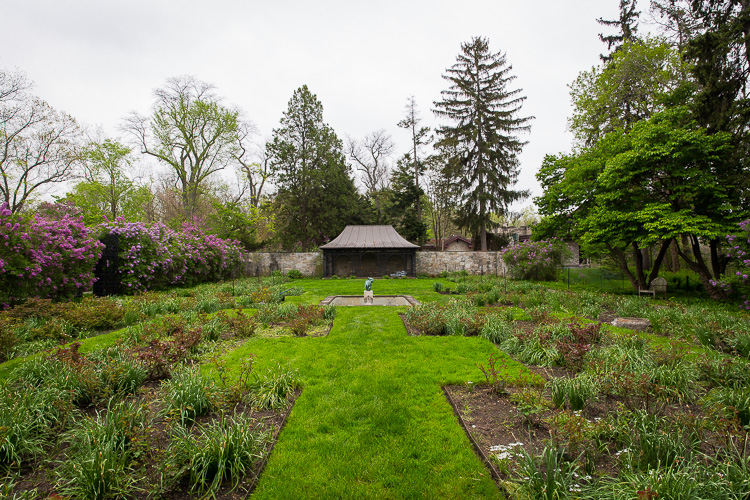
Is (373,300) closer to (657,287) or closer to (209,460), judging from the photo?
(209,460)

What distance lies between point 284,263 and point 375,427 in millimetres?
19542

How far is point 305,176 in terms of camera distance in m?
23.4

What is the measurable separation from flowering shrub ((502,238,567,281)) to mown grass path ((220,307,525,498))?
465 inches

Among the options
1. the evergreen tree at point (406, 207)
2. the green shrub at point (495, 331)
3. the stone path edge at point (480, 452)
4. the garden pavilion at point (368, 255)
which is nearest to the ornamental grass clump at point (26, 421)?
the stone path edge at point (480, 452)

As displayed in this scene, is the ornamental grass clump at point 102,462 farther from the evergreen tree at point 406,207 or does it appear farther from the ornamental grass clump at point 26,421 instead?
the evergreen tree at point 406,207

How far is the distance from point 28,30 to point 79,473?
740 cm

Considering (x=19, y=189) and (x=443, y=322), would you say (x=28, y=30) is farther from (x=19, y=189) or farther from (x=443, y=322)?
(x=19, y=189)

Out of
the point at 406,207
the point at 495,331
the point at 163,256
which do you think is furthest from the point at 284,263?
the point at 495,331

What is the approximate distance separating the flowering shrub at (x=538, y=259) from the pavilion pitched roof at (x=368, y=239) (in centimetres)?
561

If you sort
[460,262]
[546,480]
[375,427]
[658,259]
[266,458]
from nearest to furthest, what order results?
[546,480] → [266,458] → [375,427] → [658,259] → [460,262]

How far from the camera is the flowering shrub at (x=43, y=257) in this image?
6.91 metres

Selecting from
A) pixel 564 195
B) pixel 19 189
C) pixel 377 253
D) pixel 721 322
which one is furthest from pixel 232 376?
pixel 19 189

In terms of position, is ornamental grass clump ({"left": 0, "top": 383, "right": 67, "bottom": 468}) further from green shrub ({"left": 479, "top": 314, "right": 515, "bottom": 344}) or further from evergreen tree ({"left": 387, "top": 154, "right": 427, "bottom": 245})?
evergreen tree ({"left": 387, "top": 154, "right": 427, "bottom": 245})

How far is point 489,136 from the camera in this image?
22.5 metres
